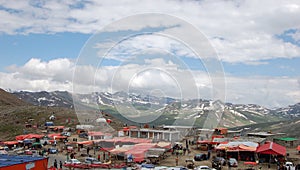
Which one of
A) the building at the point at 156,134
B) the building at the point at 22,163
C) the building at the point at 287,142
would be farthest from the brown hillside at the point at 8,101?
the building at the point at 22,163

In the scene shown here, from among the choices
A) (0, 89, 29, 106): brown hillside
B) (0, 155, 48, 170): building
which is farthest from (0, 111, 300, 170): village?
(0, 89, 29, 106): brown hillside

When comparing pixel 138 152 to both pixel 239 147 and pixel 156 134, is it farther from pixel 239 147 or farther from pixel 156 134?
pixel 156 134

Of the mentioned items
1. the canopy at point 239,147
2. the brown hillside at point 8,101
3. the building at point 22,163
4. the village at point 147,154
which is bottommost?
the village at point 147,154

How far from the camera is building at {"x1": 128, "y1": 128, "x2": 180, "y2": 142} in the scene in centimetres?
5729

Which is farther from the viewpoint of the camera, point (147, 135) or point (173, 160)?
point (147, 135)

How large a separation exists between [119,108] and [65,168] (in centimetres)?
2181

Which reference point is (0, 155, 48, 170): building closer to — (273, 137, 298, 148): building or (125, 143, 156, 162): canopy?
(125, 143, 156, 162): canopy

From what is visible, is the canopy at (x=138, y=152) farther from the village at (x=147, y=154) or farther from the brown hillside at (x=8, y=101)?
the brown hillside at (x=8, y=101)

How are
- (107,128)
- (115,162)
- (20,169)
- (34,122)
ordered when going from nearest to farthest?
(20,169), (115,162), (107,128), (34,122)

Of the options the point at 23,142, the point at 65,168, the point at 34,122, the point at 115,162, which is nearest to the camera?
the point at 65,168

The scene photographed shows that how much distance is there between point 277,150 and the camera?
37.5 meters

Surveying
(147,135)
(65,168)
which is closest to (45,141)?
(147,135)

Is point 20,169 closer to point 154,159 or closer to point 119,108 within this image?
point 154,159

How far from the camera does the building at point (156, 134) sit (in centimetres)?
5729
